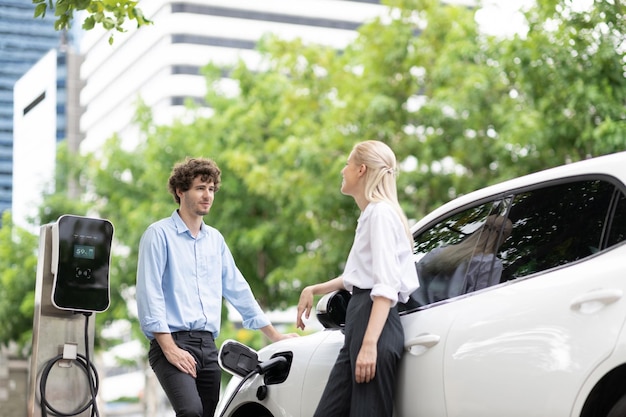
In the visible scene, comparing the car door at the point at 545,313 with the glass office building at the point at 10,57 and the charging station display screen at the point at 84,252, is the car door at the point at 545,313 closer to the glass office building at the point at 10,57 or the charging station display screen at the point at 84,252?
the charging station display screen at the point at 84,252

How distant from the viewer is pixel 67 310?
254 inches

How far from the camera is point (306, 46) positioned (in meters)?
22.5

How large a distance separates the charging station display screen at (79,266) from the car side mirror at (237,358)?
64.7 inches

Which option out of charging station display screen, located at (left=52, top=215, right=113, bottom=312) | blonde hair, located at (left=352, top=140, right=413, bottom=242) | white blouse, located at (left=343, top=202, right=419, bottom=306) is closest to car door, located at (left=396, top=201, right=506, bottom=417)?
white blouse, located at (left=343, top=202, right=419, bottom=306)

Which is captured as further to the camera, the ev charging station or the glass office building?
the glass office building

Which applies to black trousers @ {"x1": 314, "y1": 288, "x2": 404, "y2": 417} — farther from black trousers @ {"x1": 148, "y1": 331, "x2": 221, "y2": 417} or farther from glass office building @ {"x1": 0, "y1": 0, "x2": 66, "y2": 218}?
glass office building @ {"x1": 0, "y1": 0, "x2": 66, "y2": 218}

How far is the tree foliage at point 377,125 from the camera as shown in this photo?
528 inches

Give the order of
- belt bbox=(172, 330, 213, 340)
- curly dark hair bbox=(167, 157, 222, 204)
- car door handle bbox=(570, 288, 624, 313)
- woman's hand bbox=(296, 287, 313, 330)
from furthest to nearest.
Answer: curly dark hair bbox=(167, 157, 222, 204)
belt bbox=(172, 330, 213, 340)
woman's hand bbox=(296, 287, 313, 330)
car door handle bbox=(570, 288, 624, 313)

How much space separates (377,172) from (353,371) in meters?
0.81

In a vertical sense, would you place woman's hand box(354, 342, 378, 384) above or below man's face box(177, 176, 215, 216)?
below

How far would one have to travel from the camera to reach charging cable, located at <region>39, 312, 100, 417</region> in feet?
20.8

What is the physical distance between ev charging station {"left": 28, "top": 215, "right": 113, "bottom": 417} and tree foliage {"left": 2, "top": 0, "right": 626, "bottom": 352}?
7.39m


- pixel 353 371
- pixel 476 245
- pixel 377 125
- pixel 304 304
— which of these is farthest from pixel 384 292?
pixel 377 125

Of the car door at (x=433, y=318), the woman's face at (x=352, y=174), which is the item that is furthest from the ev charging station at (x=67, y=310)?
the car door at (x=433, y=318)
